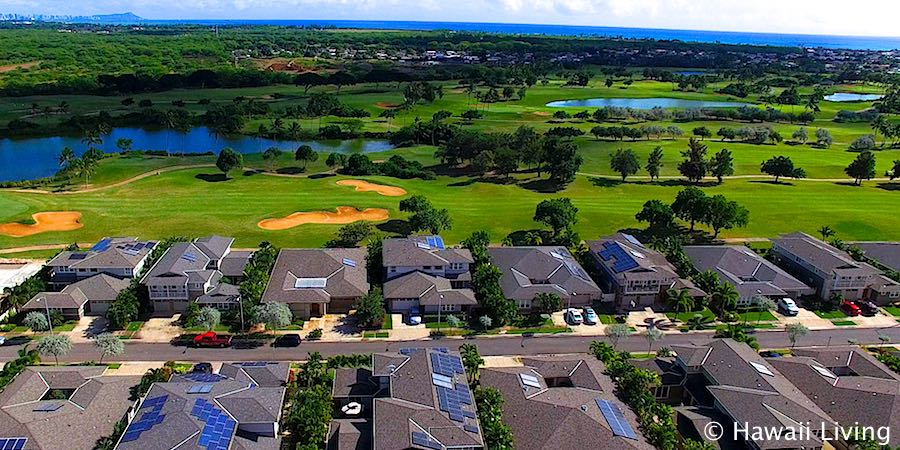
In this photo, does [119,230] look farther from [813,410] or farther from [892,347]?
[892,347]

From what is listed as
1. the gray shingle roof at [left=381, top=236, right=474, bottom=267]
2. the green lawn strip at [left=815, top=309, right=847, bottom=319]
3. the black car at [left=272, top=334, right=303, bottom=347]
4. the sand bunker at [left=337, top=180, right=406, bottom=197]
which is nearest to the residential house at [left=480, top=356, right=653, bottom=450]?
the black car at [left=272, top=334, right=303, bottom=347]

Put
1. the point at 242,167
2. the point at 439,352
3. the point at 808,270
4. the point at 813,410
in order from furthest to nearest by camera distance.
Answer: the point at 242,167 → the point at 808,270 → the point at 439,352 → the point at 813,410

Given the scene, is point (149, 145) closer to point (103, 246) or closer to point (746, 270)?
point (103, 246)

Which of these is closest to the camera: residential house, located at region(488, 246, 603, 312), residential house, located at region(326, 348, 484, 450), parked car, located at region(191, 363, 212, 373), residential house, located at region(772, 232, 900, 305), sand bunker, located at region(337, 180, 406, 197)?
residential house, located at region(326, 348, 484, 450)

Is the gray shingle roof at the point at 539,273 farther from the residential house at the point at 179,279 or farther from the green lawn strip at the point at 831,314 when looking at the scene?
the residential house at the point at 179,279

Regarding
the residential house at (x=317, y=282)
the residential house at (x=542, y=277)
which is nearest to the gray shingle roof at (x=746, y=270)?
the residential house at (x=542, y=277)

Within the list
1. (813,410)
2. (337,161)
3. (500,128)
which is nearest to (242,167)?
(337,161)

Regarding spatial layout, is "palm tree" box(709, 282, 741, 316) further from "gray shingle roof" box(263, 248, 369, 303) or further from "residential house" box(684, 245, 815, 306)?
"gray shingle roof" box(263, 248, 369, 303)
